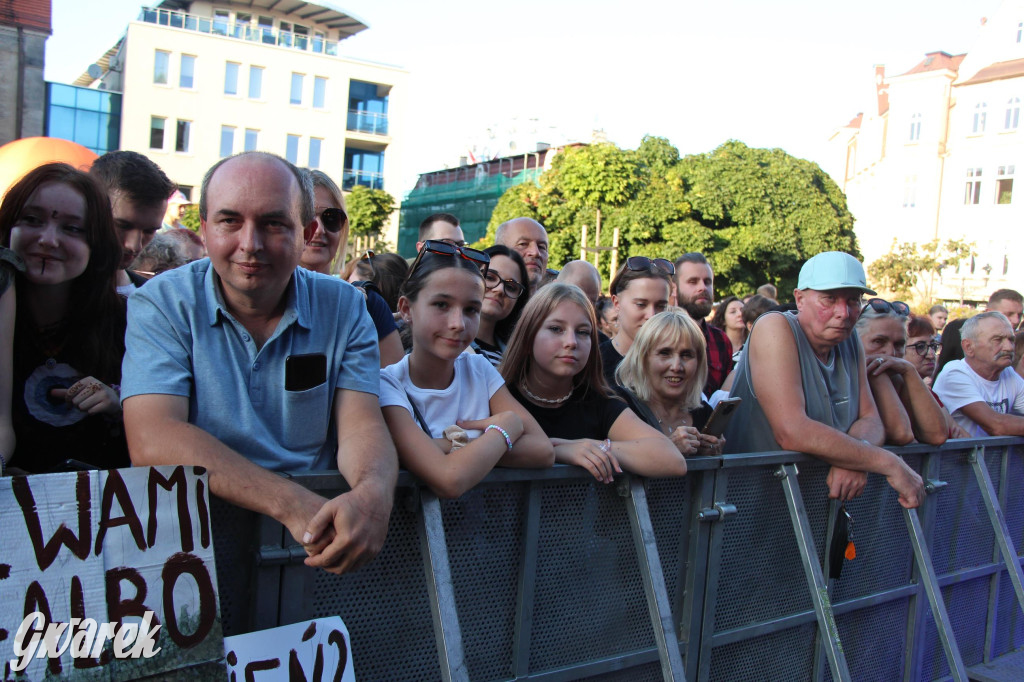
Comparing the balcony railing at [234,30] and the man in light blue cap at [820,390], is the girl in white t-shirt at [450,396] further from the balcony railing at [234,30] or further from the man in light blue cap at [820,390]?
the balcony railing at [234,30]

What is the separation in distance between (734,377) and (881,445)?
801 millimetres

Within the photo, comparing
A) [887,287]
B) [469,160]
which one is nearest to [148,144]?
[469,160]

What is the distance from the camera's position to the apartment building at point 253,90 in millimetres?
44906

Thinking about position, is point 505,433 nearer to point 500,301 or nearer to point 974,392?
point 500,301

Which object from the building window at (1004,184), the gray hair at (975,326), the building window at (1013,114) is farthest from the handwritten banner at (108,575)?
the building window at (1013,114)

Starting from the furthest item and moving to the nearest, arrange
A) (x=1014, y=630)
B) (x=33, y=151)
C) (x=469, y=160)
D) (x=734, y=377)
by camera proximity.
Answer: (x=469, y=160) → (x=1014, y=630) → (x=734, y=377) → (x=33, y=151)

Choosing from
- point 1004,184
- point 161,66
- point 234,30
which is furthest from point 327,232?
point 1004,184

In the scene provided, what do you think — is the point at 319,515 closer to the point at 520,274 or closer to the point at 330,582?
the point at 330,582

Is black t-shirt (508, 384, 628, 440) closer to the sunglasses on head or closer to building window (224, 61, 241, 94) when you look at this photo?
the sunglasses on head

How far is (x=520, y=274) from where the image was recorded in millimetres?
4699

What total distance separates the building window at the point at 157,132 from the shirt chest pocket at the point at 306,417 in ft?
155

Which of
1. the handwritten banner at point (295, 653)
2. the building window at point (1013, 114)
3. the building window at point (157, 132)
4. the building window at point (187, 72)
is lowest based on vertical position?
the handwritten banner at point (295, 653)

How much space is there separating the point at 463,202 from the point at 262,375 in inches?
2282

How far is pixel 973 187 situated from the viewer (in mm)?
54188
